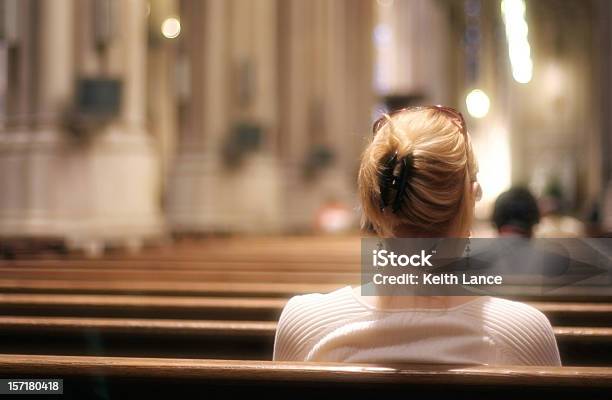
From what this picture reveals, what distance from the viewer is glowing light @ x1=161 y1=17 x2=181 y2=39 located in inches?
658

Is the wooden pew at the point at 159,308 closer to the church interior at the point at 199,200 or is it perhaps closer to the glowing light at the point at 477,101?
the church interior at the point at 199,200

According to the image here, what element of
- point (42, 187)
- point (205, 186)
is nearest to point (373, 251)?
point (42, 187)

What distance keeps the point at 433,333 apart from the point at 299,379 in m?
0.29

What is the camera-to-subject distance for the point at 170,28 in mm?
17797

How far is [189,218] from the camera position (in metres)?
12.8

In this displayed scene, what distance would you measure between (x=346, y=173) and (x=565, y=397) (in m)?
18.0

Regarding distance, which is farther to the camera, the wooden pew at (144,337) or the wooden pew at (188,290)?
the wooden pew at (188,290)

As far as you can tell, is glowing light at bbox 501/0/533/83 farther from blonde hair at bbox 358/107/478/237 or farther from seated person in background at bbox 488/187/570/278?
blonde hair at bbox 358/107/478/237

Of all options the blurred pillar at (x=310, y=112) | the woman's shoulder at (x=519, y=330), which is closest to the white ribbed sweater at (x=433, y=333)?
the woman's shoulder at (x=519, y=330)

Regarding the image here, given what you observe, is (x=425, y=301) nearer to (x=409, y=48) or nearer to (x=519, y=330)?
(x=519, y=330)

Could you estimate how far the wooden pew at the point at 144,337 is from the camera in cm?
240

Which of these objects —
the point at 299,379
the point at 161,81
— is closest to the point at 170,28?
the point at 161,81

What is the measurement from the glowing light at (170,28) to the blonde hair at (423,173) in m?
15.4

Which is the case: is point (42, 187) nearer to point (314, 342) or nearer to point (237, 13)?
point (237, 13)
